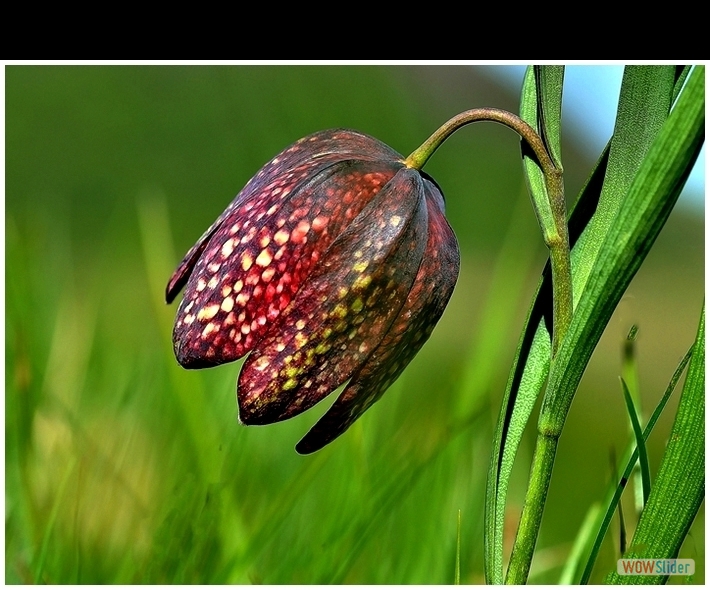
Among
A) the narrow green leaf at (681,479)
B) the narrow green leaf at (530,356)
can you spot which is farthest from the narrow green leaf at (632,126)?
the narrow green leaf at (681,479)

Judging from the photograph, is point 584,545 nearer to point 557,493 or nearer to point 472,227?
point 557,493

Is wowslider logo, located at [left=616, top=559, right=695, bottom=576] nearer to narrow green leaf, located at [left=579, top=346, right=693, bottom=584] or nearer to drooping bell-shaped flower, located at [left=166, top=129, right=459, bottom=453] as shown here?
narrow green leaf, located at [left=579, top=346, right=693, bottom=584]

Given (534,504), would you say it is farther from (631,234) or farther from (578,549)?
(578,549)

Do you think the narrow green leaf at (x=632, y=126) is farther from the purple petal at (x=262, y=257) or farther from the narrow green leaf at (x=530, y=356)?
the purple petal at (x=262, y=257)

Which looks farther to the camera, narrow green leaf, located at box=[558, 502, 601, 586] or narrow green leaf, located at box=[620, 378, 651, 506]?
narrow green leaf, located at box=[558, 502, 601, 586]

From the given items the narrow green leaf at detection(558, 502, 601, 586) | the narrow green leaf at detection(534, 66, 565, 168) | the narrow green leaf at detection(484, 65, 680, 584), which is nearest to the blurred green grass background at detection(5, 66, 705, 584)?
the narrow green leaf at detection(558, 502, 601, 586)

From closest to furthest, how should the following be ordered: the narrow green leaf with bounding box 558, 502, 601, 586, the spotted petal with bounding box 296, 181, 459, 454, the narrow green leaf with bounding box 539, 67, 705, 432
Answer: the narrow green leaf with bounding box 539, 67, 705, 432, the spotted petal with bounding box 296, 181, 459, 454, the narrow green leaf with bounding box 558, 502, 601, 586

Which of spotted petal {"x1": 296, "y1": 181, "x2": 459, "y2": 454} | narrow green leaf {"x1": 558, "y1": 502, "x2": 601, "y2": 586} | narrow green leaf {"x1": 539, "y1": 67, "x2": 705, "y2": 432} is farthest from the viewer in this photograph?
narrow green leaf {"x1": 558, "y1": 502, "x2": 601, "y2": 586}

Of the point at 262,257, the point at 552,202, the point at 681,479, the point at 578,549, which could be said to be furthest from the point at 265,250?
the point at 578,549
